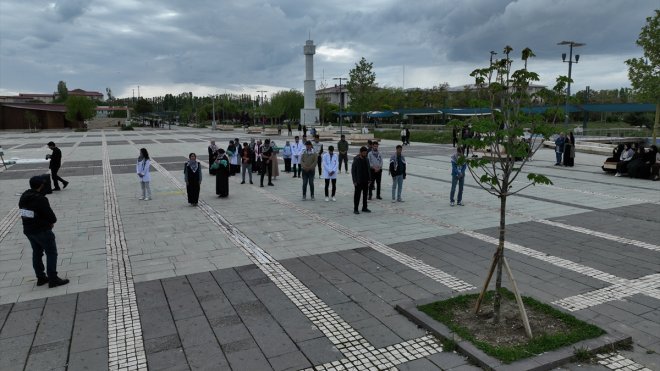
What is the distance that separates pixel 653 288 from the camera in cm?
631

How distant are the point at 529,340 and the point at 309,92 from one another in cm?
5819

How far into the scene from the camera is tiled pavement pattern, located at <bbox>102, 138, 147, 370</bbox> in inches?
183

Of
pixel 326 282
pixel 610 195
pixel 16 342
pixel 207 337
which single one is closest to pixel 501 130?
pixel 326 282

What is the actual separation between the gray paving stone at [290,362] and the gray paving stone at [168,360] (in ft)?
2.75

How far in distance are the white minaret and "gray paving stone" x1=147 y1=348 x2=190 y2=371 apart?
179ft

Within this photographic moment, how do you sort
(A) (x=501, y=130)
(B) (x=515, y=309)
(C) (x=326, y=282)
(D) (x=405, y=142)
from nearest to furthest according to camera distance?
(A) (x=501, y=130)
(B) (x=515, y=309)
(C) (x=326, y=282)
(D) (x=405, y=142)

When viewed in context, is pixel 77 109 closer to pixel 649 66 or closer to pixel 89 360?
pixel 649 66

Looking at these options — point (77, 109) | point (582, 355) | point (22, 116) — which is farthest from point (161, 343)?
point (22, 116)

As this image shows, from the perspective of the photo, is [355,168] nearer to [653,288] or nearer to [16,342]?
[653,288]

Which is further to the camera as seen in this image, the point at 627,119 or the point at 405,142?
the point at 627,119

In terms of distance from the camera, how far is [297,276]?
22.7 feet

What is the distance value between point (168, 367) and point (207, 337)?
0.63 m

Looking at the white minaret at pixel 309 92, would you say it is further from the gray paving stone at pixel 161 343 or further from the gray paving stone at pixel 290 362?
the gray paving stone at pixel 290 362

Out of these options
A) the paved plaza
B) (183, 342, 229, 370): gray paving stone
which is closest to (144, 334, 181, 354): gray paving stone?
the paved plaza
